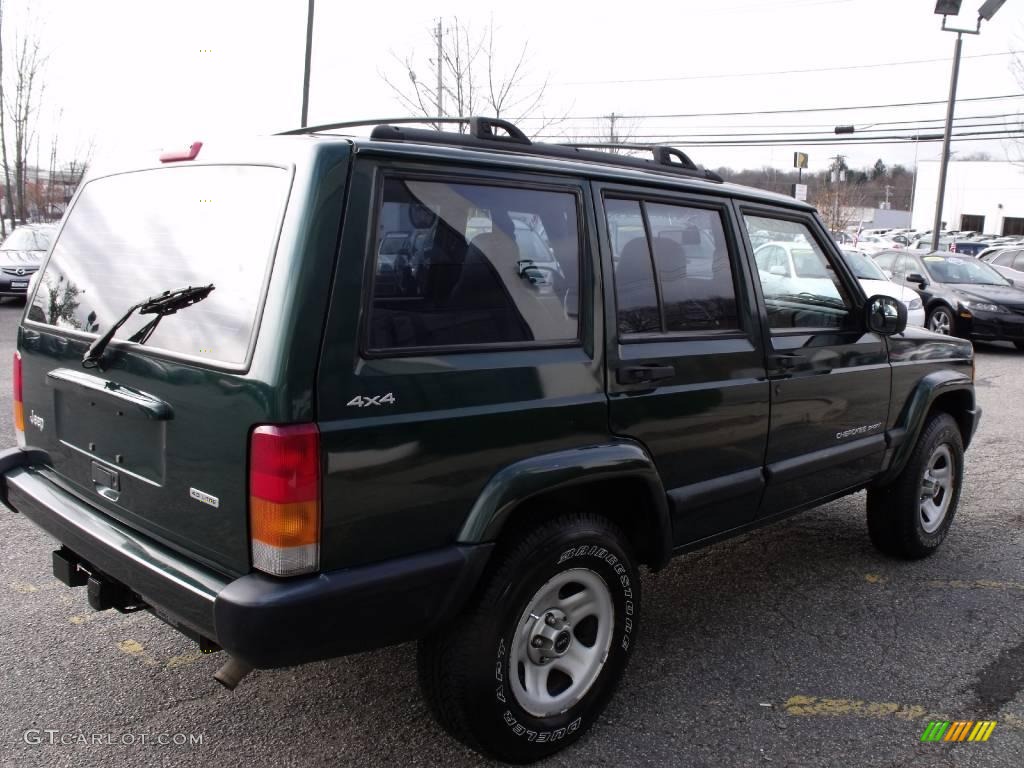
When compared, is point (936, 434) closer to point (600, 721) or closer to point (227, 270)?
point (600, 721)

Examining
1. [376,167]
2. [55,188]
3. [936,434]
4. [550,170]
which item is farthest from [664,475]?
[55,188]

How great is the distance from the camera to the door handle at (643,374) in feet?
9.65

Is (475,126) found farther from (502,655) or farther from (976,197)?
(976,197)

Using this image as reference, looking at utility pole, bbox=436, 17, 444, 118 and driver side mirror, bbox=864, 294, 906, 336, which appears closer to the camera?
driver side mirror, bbox=864, 294, 906, 336

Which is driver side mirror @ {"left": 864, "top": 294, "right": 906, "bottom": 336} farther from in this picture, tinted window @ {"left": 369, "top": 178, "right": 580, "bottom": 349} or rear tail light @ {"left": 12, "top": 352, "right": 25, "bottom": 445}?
rear tail light @ {"left": 12, "top": 352, "right": 25, "bottom": 445}

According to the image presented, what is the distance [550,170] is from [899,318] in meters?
2.12

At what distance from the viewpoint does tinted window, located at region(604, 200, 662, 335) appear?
3041 mm

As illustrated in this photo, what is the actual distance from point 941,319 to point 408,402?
1396 cm

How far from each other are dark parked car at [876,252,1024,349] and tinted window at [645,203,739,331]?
38.9 feet

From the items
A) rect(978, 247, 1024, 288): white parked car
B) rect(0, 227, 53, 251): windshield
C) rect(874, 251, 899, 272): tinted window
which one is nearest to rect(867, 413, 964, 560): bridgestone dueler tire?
rect(874, 251, 899, 272): tinted window

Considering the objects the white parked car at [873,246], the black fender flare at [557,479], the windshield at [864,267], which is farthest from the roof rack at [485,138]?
the white parked car at [873,246]

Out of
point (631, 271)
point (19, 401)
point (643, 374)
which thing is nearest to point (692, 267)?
point (631, 271)

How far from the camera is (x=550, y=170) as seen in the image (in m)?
2.86

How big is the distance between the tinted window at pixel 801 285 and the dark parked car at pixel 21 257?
1577 centimetres
